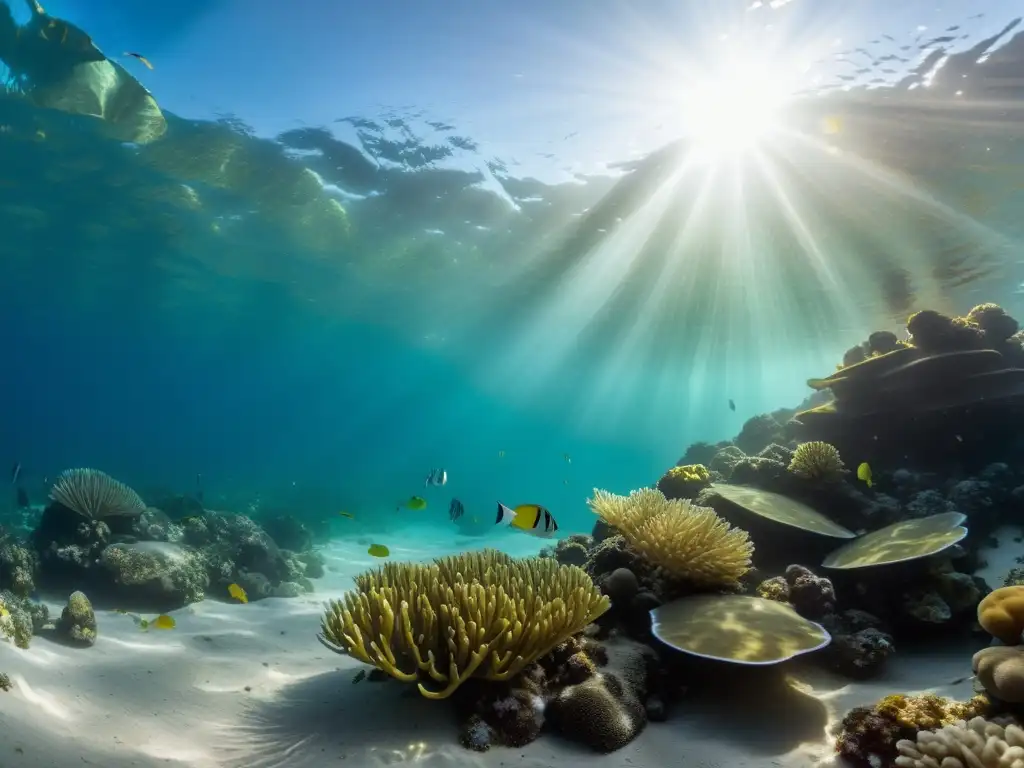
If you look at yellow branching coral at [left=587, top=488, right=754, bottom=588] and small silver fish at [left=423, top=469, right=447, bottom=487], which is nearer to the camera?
yellow branching coral at [left=587, top=488, right=754, bottom=588]

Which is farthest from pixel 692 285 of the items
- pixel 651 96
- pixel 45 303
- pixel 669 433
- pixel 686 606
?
pixel 669 433

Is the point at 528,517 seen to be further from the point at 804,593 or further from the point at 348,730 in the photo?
the point at 804,593

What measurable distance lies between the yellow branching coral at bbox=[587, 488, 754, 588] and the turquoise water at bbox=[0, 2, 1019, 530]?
10441mm

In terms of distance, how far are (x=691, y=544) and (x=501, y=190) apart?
16.5 m

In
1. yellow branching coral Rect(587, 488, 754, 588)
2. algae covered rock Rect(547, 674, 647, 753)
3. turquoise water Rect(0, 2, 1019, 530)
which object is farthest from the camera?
turquoise water Rect(0, 2, 1019, 530)

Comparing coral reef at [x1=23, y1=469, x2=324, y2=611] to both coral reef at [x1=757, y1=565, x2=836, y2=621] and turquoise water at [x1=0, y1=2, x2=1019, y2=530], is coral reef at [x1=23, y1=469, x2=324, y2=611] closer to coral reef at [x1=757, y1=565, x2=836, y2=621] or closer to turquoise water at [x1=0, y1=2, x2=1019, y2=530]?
coral reef at [x1=757, y1=565, x2=836, y2=621]

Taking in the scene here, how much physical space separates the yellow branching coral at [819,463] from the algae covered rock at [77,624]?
380 inches

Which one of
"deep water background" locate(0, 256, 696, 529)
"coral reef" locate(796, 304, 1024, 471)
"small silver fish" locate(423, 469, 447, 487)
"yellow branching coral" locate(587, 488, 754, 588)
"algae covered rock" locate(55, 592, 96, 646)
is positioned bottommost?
"algae covered rock" locate(55, 592, 96, 646)

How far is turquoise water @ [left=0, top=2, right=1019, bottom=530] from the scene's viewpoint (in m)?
12.3

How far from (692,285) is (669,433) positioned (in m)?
115

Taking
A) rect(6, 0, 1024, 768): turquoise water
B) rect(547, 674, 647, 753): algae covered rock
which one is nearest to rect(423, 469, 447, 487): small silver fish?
rect(6, 0, 1024, 768): turquoise water

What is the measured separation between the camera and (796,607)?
210 inches

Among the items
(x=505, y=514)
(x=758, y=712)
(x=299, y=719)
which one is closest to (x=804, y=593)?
(x=758, y=712)

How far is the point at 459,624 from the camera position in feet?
12.7
